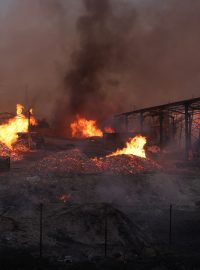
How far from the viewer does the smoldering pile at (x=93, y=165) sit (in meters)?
21.0

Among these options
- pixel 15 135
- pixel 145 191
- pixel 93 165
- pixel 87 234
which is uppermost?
pixel 15 135

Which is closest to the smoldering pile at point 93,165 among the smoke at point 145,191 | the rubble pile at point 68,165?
the rubble pile at point 68,165

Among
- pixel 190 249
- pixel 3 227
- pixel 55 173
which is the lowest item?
pixel 190 249

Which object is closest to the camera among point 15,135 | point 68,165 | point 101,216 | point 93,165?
point 101,216

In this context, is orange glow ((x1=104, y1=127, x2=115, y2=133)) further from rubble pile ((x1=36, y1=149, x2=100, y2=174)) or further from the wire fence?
the wire fence

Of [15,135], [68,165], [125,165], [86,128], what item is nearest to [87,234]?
[68,165]

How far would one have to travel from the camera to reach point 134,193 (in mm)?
17828

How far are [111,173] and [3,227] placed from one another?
1036 cm

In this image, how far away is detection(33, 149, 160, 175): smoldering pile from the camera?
2105cm

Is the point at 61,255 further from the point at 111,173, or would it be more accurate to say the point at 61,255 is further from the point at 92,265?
the point at 111,173

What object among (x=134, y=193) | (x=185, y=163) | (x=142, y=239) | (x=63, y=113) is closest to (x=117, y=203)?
(x=134, y=193)

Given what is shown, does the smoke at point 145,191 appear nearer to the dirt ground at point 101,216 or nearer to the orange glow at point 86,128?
the dirt ground at point 101,216

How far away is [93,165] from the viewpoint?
71.3ft

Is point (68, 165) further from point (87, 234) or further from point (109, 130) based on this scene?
point (109, 130)
